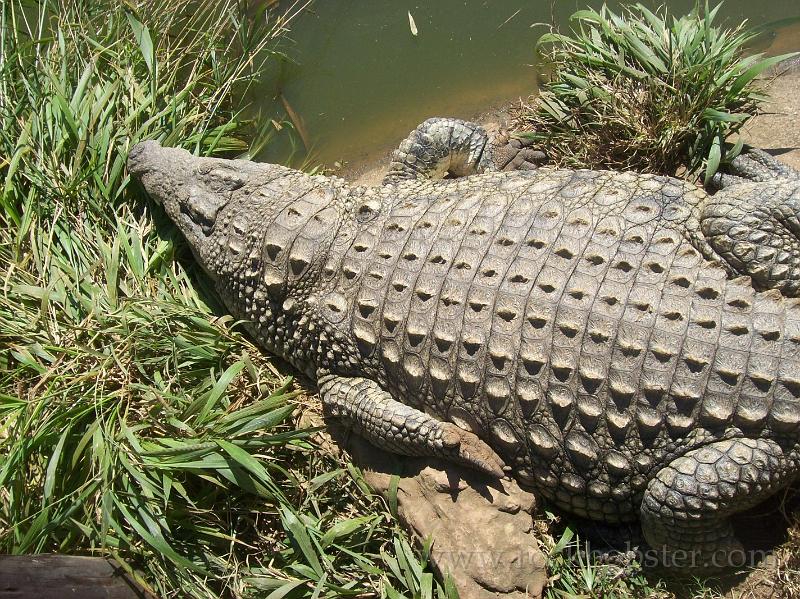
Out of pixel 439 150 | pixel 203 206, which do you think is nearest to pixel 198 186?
pixel 203 206

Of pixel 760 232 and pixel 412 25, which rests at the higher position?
pixel 412 25

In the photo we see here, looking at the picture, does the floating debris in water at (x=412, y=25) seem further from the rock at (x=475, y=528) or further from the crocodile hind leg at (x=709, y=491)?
the crocodile hind leg at (x=709, y=491)

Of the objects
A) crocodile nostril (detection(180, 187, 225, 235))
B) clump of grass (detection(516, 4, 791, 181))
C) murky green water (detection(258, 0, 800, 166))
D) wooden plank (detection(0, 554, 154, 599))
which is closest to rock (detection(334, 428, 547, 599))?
wooden plank (detection(0, 554, 154, 599))

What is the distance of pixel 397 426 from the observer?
11.3 ft

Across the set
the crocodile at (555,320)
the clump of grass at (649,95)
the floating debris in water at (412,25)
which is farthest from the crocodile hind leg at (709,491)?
the floating debris in water at (412,25)

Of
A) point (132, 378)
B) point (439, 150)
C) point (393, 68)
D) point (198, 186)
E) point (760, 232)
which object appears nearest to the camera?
point (760, 232)

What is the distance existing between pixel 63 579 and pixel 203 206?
1921mm

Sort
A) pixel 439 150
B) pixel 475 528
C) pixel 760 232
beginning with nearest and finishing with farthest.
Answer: pixel 760 232, pixel 475 528, pixel 439 150

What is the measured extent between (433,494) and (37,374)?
2.25 metres

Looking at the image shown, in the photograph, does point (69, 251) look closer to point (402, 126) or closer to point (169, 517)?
point (169, 517)

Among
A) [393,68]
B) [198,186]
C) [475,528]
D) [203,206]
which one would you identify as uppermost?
[393,68]

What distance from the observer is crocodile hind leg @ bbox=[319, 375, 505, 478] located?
10.7 ft

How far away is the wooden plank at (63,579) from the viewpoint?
3166mm

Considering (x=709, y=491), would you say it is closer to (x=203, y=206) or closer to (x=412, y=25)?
(x=203, y=206)
